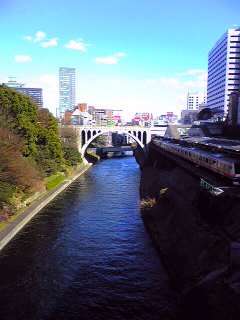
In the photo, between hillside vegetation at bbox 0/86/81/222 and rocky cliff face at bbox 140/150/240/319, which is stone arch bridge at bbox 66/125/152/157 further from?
rocky cliff face at bbox 140/150/240/319

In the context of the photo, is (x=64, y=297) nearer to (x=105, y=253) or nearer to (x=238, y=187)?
(x=105, y=253)

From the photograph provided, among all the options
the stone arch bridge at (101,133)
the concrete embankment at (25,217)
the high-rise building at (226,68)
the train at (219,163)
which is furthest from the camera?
the high-rise building at (226,68)

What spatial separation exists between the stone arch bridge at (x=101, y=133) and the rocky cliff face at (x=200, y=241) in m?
45.3

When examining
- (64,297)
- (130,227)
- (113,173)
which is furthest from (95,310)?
(113,173)

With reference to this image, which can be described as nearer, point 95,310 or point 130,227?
point 95,310

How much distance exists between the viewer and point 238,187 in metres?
22.0

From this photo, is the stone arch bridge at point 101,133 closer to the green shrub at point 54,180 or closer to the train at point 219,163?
the green shrub at point 54,180

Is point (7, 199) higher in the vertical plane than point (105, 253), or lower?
higher

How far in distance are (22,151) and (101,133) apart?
128 feet

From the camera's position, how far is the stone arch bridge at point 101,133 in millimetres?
72031

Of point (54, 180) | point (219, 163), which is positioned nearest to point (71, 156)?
point (54, 180)

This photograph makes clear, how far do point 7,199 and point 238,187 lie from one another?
1776cm

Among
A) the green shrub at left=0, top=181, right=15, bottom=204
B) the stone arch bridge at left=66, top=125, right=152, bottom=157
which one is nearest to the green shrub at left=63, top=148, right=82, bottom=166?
the stone arch bridge at left=66, top=125, right=152, bottom=157

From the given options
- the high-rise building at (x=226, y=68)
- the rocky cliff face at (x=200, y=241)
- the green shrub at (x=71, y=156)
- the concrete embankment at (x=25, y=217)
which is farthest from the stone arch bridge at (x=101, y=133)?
the rocky cliff face at (x=200, y=241)
